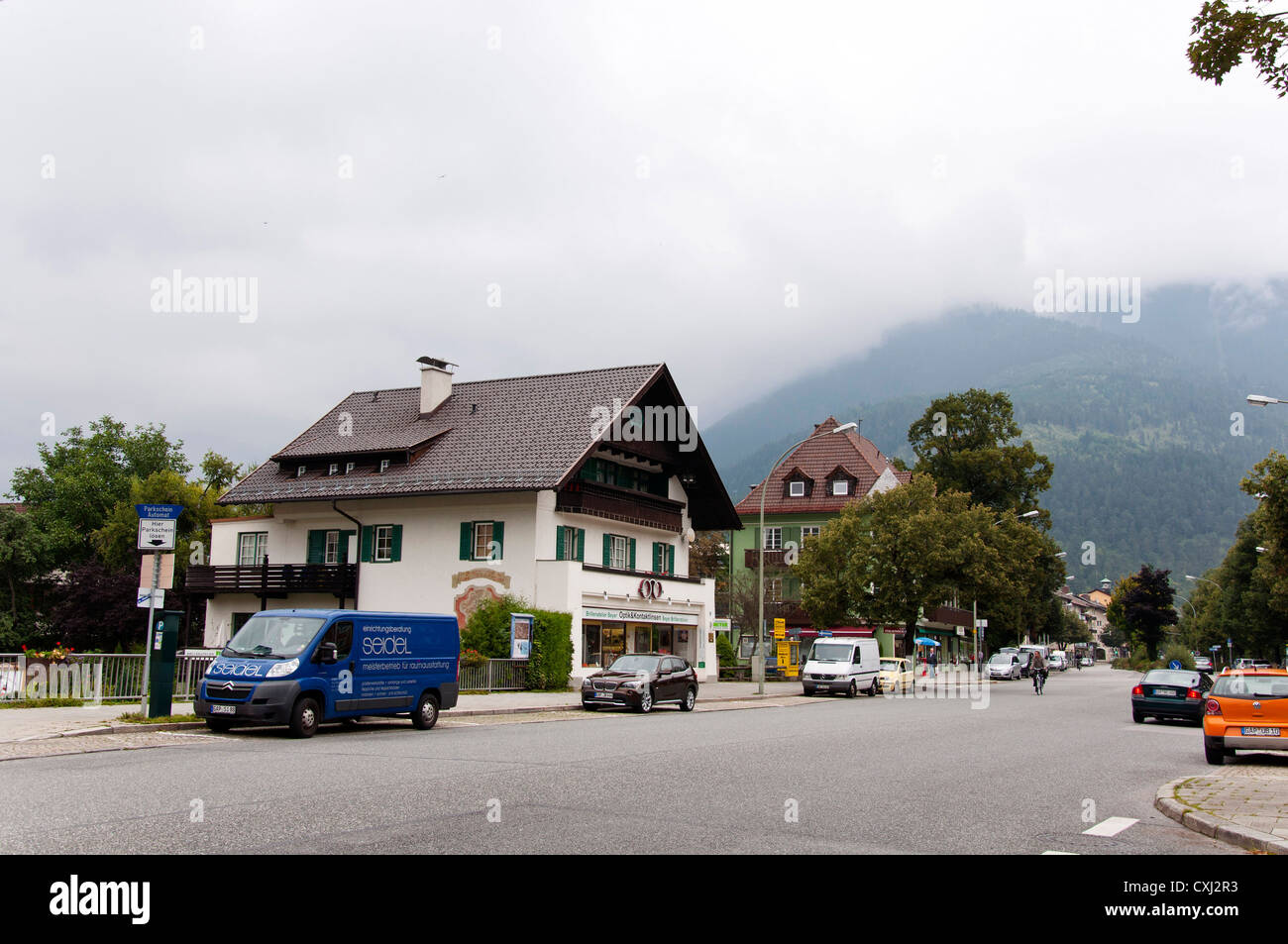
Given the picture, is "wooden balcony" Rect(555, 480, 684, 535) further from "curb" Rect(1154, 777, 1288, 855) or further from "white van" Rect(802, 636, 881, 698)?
"curb" Rect(1154, 777, 1288, 855)

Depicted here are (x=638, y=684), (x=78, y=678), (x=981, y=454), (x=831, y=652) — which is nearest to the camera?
(x=78, y=678)

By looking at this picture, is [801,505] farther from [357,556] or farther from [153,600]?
[153,600]

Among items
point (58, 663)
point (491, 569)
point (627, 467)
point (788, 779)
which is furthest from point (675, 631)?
point (788, 779)

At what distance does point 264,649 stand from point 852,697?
26.3 metres

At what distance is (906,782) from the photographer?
42.9ft

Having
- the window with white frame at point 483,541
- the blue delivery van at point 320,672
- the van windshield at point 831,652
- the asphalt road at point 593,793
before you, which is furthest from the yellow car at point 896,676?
the blue delivery van at point 320,672

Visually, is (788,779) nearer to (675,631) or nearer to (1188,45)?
(1188,45)

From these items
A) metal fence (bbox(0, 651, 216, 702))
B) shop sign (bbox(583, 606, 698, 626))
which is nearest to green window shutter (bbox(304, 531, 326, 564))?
shop sign (bbox(583, 606, 698, 626))

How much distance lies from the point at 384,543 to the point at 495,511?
5.37 m

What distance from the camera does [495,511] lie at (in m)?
39.7

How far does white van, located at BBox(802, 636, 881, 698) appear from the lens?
39281mm

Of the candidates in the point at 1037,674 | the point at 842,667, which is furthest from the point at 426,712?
the point at 1037,674

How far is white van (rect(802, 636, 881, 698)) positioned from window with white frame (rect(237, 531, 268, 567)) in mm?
22201
